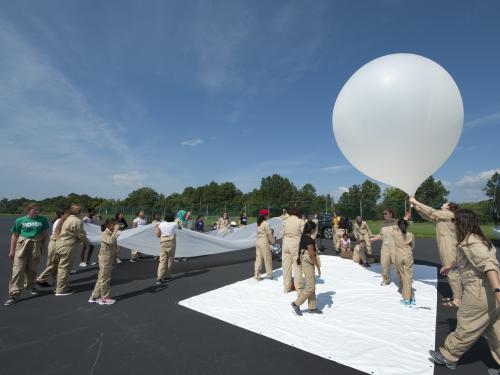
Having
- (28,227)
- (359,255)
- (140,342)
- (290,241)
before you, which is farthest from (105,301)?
(359,255)

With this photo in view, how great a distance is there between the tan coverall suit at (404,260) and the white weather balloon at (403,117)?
903mm

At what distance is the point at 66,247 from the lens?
508 centimetres

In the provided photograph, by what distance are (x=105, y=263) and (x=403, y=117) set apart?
18.1ft

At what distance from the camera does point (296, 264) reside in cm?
441

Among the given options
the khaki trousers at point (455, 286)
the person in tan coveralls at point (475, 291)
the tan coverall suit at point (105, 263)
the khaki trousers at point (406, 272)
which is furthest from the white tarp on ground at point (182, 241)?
the person in tan coveralls at point (475, 291)

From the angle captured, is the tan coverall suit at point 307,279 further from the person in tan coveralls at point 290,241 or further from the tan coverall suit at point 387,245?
the tan coverall suit at point 387,245

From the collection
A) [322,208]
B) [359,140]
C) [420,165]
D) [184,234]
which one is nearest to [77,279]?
[184,234]

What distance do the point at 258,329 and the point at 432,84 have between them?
4746mm

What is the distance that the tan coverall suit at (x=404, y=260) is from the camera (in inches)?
183

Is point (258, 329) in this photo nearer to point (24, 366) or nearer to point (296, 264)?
point (296, 264)

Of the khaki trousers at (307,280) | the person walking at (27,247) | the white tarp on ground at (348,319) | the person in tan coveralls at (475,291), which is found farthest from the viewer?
the person walking at (27,247)

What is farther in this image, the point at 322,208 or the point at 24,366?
the point at 322,208

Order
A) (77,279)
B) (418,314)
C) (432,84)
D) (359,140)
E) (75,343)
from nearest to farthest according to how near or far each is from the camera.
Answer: (75,343) → (418,314) → (432,84) → (359,140) → (77,279)

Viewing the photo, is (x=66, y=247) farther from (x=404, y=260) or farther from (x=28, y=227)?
(x=404, y=260)
